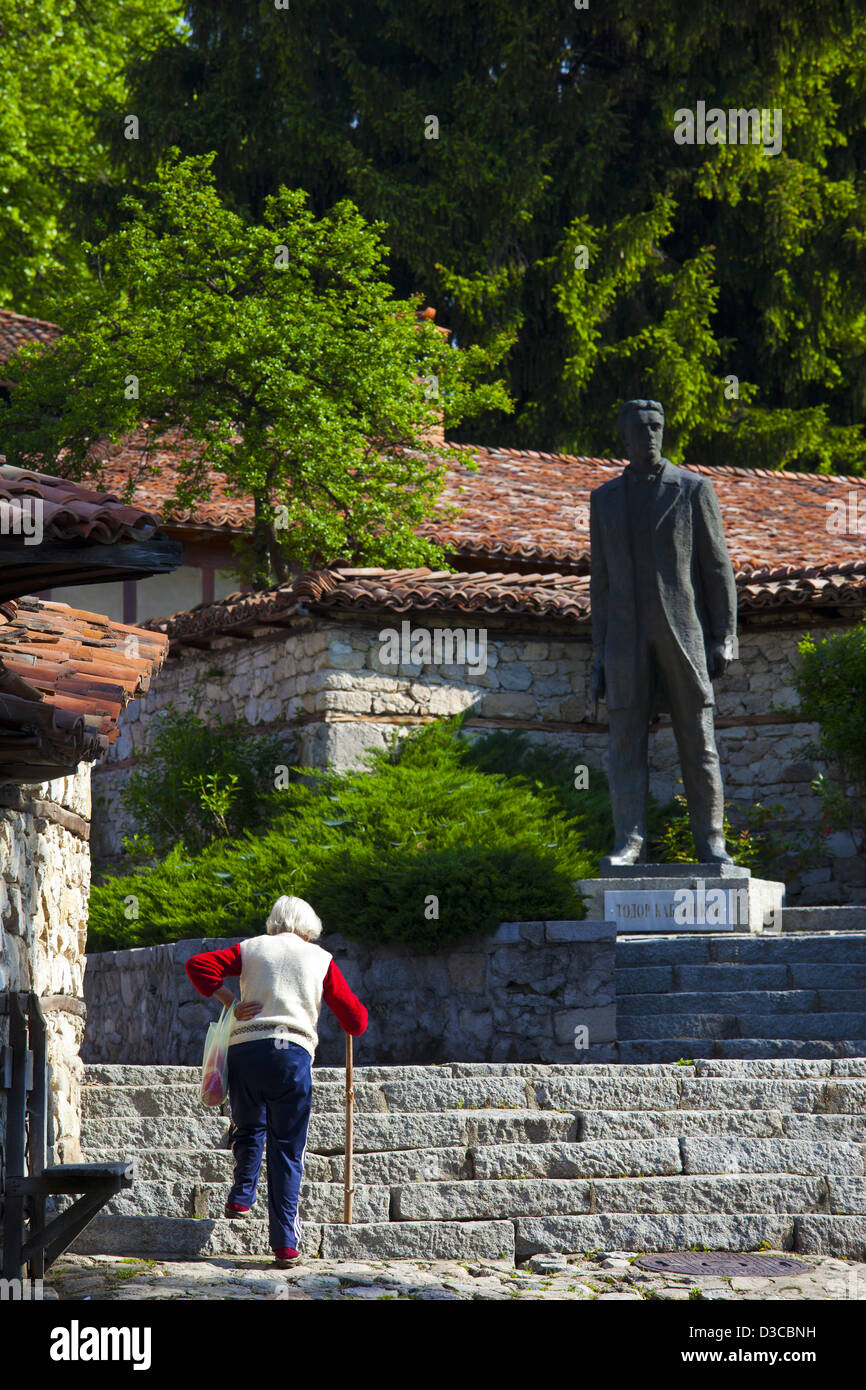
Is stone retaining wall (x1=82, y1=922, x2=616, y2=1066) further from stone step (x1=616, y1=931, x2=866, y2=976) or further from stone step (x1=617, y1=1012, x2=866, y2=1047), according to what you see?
stone step (x1=616, y1=931, x2=866, y2=976)

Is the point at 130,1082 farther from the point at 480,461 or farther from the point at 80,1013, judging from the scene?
the point at 480,461

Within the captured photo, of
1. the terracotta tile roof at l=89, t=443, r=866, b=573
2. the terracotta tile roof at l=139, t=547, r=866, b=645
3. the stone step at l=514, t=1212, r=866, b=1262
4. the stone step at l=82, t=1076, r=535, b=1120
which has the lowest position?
the stone step at l=514, t=1212, r=866, b=1262

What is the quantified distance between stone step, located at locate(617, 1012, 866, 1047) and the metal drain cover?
9.01 feet

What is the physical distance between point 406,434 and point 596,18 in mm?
11452

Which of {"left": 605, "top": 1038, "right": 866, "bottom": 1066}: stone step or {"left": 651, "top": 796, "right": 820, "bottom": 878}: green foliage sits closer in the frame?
{"left": 605, "top": 1038, "right": 866, "bottom": 1066}: stone step

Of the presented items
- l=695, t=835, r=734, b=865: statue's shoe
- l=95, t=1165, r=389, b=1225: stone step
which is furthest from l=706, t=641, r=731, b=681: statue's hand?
l=95, t=1165, r=389, b=1225: stone step

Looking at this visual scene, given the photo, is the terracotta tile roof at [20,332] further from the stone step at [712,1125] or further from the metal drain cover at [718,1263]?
the metal drain cover at [718,1263]

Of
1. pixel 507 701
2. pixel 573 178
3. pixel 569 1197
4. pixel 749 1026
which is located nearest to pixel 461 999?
pixel 749 1026

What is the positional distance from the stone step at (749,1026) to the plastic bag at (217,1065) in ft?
12.5

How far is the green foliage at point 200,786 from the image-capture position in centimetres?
1461

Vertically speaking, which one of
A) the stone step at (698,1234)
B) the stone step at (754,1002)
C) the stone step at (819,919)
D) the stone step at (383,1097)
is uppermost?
the stone step at (819,919)

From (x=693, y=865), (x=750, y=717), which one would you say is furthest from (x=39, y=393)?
(x=693, y=865)

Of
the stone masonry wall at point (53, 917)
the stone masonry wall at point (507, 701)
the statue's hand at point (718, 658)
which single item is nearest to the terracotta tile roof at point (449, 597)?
the stone masonry wall at point (507, 701)

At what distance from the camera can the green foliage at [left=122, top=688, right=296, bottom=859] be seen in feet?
47.9
